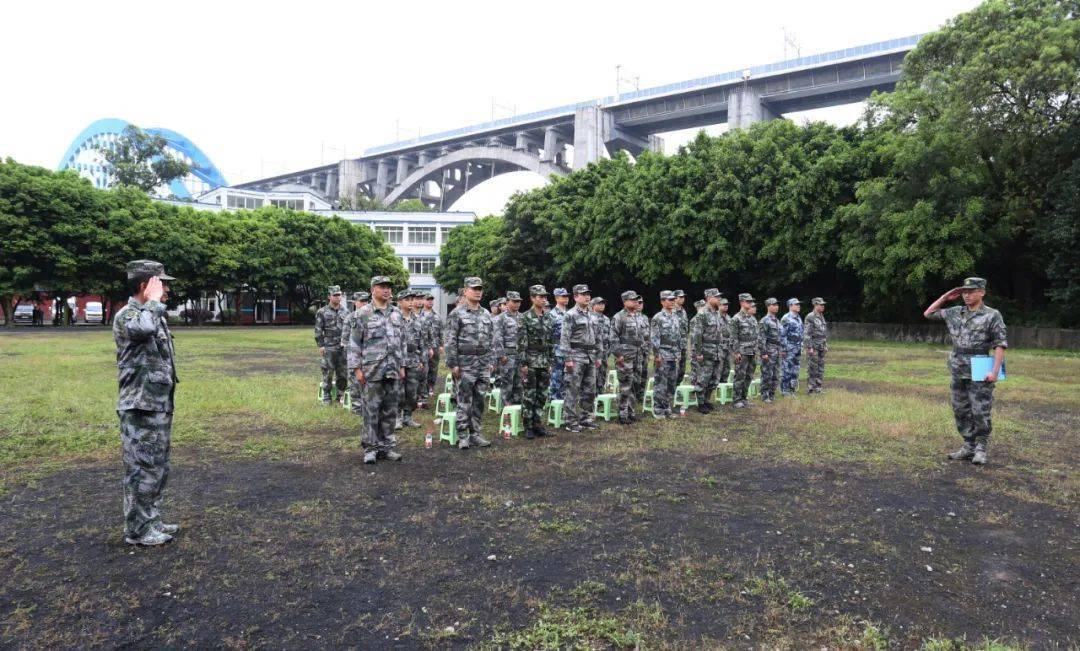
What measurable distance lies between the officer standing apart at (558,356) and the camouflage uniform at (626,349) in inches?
34.6

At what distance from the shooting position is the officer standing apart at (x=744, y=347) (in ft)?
36.1

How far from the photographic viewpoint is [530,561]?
4465 mm

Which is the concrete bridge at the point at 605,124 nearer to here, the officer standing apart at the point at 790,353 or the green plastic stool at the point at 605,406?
the officer standing apart at the point at 790,353

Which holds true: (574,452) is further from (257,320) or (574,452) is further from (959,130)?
(257,320)

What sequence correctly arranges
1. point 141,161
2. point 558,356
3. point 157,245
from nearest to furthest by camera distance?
1. point 558,356
2. point 157,245
3. point 141,161

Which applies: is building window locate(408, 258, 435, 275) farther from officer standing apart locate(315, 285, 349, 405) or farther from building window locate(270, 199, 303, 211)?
officer standing apart locate(315, 285, 349, 405)

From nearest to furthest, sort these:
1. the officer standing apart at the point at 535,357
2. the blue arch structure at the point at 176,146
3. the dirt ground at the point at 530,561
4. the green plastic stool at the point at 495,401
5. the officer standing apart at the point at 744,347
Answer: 1. the dirt ground at the point at 530,561
2. the officer standing apart at the point at 535,357
3. the green plastic stool at the point at 495,401
4. the officer standing apart at the point at 744,347
5. the blue arch structure at the point at 176,146

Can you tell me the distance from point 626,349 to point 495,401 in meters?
2.70

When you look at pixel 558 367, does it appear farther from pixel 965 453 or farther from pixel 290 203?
pixel 290 203

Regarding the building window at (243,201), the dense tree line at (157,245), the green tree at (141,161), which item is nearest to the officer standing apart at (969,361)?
the dense tree line at (157,245)

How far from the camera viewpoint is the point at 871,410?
10578 mm

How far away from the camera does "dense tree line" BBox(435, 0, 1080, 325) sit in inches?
852

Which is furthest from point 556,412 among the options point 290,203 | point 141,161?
point 141,161

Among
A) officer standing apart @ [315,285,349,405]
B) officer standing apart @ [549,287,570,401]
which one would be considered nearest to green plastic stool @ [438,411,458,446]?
officer standing apart @ [549,287,570,401]
